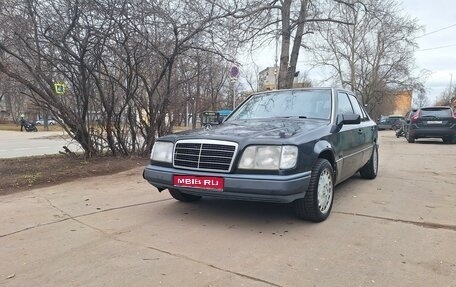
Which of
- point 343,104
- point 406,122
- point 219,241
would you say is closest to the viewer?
point 219,241

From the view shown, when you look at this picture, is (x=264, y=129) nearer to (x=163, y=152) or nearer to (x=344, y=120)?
(x=163, y=152)

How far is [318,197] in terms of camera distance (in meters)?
4.64

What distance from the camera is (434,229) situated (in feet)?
14.9

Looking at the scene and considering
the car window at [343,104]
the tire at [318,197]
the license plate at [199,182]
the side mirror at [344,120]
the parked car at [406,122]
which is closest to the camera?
the license plate at [199,182]

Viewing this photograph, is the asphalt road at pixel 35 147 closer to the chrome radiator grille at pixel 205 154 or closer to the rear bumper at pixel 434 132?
the chrome radiator grille at pixel 205 154

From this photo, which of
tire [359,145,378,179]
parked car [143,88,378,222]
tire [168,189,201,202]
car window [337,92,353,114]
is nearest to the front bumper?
parked car [143,88,378,222]

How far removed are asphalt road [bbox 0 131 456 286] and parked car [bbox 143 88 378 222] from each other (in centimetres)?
41

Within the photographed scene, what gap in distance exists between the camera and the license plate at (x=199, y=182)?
4.32 m

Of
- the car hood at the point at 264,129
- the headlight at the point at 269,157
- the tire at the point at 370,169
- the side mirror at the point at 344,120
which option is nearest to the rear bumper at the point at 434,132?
the tire at the point at 370,169

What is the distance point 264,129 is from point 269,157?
635 mm

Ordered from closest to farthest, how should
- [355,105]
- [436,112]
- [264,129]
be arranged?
[264,129] < [355,105] < [436,112]

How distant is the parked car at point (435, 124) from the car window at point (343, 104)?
11505mm

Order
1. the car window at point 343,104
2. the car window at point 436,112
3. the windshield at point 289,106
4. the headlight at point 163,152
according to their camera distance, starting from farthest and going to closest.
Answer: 1. the car window at point 436,112
2. the car window at point 343,104
3. the windshield at point 289,106
4. the headlight at point 163,152

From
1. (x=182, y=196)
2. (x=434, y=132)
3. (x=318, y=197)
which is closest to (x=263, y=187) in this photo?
(x=318, y=197)
